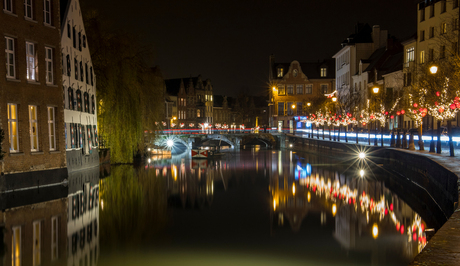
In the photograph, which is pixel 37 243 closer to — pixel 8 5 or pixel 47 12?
pixel 8 5

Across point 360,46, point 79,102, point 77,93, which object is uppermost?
point 360,46

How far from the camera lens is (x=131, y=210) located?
1972 cm

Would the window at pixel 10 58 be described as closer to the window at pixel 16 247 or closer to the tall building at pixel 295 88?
the window at pixel 16 247

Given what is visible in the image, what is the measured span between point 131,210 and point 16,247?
690 cm

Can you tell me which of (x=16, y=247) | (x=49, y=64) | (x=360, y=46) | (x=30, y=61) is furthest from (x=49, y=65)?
(x=360, y=46)

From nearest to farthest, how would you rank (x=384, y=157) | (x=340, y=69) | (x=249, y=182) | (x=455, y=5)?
1. (x=249, y=182)
2. (x=384, y=157)
3. (x=455, y=5)
4. (x=340, y=69)

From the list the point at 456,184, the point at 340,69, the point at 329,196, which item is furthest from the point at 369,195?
the point at 340,69

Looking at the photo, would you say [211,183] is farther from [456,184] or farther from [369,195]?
[456,184]

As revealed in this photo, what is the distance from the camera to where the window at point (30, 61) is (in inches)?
865

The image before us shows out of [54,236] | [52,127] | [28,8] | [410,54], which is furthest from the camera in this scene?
[410,54]

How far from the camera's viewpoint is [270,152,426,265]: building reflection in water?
1438 centimetres

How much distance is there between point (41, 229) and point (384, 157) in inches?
988

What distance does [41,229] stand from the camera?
1515cm

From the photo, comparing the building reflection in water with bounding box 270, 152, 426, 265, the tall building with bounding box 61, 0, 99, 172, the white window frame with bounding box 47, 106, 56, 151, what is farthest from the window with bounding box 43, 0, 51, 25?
the building reflection in water with bounding box 270, 152, 426, 265
